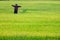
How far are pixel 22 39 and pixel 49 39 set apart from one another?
647 millimetres

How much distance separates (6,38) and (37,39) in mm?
749

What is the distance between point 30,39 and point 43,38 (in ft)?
1.13

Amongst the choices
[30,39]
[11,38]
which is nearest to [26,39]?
[30,39]

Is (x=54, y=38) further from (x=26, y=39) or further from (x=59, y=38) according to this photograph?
(x=26, y=39)

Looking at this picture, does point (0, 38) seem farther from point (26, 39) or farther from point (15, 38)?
point (26, 39)

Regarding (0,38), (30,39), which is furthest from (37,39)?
(0,38)

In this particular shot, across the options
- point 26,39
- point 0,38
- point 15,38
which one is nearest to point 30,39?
point 26,39

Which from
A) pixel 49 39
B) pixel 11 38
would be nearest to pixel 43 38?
pixel 49 39

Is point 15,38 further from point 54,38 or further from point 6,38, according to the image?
point 54,38

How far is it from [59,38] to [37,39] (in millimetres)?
602

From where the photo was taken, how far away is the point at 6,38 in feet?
14.5

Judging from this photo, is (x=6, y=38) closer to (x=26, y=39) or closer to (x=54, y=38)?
(x=26, y=39)

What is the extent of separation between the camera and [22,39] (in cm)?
430

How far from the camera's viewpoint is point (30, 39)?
14.1 feet
